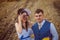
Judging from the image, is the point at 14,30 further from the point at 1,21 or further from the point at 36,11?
the point at 36,11

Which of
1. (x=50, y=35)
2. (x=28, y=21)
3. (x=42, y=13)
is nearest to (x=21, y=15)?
(x=28, y=21)

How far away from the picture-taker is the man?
154 cm

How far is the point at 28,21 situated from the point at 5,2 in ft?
0.97

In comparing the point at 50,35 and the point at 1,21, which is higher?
the point at 1,21

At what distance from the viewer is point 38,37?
5.06ft

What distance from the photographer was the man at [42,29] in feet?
Answer: 5.04

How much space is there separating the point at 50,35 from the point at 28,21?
25 cm

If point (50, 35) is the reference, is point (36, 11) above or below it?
above

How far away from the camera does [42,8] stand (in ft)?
5.15

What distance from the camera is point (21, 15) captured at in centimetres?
156

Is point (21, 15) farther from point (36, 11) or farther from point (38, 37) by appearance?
point (38, 37)

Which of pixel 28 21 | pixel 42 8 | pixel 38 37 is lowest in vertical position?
pixel 38 37

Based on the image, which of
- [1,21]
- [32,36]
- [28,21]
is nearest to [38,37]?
[32,36]

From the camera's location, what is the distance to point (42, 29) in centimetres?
155
